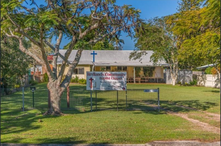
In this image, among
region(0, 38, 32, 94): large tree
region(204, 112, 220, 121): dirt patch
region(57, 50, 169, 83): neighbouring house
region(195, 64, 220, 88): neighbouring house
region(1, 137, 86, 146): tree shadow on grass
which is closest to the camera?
region(1, 137, 86, 146): tree shadow on grass

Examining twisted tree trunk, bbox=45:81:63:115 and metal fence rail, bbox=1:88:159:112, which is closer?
twisted tree trunk, bbox=45:81:63:115

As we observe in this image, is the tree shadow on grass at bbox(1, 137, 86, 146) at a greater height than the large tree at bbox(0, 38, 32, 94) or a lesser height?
lesser

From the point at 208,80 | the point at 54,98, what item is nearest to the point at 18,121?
the point at 54,98

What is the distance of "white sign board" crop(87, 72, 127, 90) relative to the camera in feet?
42.1

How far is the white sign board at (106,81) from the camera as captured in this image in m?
12.8

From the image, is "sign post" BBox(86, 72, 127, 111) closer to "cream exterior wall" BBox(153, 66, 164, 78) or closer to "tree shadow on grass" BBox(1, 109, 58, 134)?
"tree shadow on grass" BBox(1, 109, 58, 134)

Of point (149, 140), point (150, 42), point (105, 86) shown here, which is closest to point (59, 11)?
point (105, 86)

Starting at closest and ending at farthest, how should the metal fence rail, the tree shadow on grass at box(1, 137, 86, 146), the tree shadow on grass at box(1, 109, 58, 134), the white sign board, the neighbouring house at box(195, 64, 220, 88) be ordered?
the tree shadow on grass at box(1, 137, 86, 146) < the tree shadow on grass at box(1, 109, 58, 134) < the white sign board < the metal fence rail < the neighbouring house at box(195, 64, 220, 88)

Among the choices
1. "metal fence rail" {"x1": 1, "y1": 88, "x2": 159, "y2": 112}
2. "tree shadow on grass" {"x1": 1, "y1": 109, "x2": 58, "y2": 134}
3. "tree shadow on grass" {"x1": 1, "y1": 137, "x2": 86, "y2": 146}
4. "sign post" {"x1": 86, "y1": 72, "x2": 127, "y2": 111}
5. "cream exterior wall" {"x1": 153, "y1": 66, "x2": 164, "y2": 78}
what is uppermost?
"cream exterior wall" {"x1": 153, "y1": 66, "x2": 164, "y2": 78}

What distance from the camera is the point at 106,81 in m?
12.9

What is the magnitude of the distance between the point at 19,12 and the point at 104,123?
5992mm

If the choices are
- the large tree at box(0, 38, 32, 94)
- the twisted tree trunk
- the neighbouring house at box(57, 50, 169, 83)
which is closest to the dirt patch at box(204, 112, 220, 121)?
the twisted tree trunk

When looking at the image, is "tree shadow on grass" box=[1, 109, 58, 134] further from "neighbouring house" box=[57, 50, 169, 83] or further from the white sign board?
"neighbouring house" box=[57, 50, 169, 83]

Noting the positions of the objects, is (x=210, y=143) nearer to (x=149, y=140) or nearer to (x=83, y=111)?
(x=149, y=140)
